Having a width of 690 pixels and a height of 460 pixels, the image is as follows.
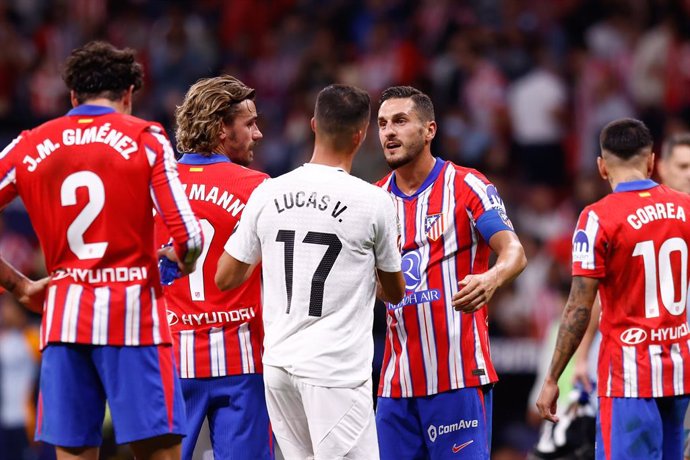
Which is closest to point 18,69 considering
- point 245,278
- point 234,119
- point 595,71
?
point 595,71

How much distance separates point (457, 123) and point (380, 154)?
4.40 ft

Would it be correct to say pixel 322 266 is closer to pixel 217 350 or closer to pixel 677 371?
pixel 217 350

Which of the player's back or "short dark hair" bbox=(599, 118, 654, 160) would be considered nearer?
the player's back

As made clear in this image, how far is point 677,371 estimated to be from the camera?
6.80m

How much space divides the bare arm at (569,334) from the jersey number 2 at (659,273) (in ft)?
1.00

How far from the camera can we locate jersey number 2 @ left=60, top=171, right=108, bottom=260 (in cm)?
557

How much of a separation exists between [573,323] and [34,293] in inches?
124

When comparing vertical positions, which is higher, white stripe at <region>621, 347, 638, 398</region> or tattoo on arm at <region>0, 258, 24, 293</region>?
tattoo on arm at <region>0, 258, 24, 293</region>

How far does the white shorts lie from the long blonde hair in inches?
62.6

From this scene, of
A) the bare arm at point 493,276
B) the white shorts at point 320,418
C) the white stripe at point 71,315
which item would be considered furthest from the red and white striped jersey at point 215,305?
the bare arm at point 493,276

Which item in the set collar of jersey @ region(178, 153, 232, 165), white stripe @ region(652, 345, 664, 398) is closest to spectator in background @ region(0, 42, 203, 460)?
collar of jersey @ region(178, 153, 232, 165)

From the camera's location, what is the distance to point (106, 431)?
12930 millimetres

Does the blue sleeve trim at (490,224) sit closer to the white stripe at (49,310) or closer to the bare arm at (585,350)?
the bare arm at (585,350)

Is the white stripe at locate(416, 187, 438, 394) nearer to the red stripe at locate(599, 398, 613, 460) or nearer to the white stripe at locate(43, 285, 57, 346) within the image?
the red stripe at locate(599, 398, 613, 460)
